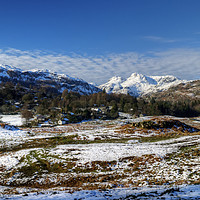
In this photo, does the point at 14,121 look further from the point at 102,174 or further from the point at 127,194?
the point at 127,194

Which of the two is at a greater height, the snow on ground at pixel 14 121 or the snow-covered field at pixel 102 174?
the snow-covered field at pixel 102 174

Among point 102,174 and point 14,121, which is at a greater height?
point 102,174

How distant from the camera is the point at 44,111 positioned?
136 meters

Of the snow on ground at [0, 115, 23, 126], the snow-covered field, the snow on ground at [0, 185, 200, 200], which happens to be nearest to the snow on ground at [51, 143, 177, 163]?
the snow-covered field

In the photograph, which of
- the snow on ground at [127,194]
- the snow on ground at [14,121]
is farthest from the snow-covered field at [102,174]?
the snow on ground at [14,121]

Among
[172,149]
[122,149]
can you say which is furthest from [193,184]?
[122,149]

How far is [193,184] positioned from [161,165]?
24.8ft

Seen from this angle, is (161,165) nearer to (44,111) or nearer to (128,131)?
(128,131)

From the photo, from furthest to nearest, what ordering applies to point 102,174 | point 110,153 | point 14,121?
point 14,121
point 110,153
point 102,174

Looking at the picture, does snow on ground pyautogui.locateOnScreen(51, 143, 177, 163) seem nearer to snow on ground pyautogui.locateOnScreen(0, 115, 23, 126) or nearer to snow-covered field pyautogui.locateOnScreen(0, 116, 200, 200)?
snow-covered field pyautogui.locateOnScreen(0, 116, 200, 200)

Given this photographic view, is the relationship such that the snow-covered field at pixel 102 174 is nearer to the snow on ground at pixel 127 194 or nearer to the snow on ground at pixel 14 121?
the snow on ground at pixel 127 194

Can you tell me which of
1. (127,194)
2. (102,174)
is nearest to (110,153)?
(102,174)

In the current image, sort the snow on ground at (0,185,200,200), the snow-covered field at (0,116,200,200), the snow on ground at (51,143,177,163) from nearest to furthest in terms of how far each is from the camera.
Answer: the snow on ground at (0,185,200,200)
the snow-covered field at (0,116,200,200)
the snow on ground at (51,143,177,163)

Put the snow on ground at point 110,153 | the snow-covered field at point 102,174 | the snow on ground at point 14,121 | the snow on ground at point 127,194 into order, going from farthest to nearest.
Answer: the snow on ground at point 14,121, the snow on ground at point 110,153, the snow-covered field at point 102,174, the snow on ground at point 127,194
